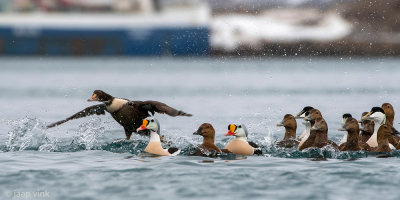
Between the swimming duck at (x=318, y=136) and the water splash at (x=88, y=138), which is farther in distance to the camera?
the water splash at (x=88, y=138)

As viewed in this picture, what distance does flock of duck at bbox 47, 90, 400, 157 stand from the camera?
46.8 ft

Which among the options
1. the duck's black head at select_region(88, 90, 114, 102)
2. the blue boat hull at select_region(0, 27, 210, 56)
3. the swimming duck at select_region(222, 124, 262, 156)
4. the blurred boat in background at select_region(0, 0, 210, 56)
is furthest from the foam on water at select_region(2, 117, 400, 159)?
the blue boat hull at select_region(0, 27, 210, 56)

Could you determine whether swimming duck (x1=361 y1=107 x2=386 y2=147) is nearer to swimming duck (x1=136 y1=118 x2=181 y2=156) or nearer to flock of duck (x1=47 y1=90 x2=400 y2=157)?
flock of duck (x1=47 y1=90 x2=400 y2=157)

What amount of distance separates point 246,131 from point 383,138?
7.54 feet

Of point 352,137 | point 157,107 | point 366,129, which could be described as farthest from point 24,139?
point 366,129

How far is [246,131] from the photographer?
1468cm

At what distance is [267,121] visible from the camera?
23594mm

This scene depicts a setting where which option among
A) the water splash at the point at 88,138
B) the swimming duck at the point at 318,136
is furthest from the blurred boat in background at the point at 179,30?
the swimming duck at the point at 318,136

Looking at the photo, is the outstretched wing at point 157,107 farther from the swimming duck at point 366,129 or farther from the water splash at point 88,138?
the swimming duck at point 366,129

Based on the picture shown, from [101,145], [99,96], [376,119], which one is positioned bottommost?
[101,145]

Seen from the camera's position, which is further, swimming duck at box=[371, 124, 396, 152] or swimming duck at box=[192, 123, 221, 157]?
swimming duck at box=[371, 124, 396, 152]

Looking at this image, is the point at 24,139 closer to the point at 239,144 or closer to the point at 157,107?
the point at 157,107

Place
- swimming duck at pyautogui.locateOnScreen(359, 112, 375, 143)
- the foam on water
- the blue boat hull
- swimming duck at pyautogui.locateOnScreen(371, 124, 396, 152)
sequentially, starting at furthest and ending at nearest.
A: the blue boat hull
swimming duck at pyautogui.locateOnScreen(359, 112, 375, 143)
swimming duck at pyautogui.locateOnScreen(371, 124, 396, 152)
the foam on water

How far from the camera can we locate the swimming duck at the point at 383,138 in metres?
14.4
